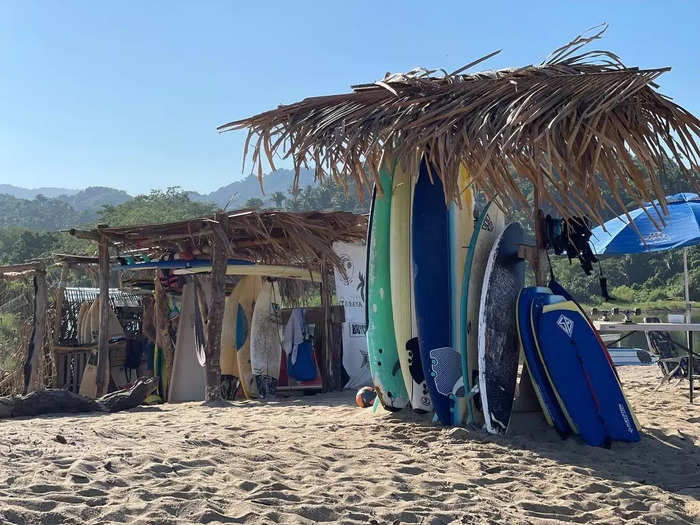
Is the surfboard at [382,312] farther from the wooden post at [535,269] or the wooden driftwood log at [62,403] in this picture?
the wooden driftwood log at [62,403]

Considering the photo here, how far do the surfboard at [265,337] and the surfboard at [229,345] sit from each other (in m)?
0.29

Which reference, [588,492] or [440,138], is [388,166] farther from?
[588,492]

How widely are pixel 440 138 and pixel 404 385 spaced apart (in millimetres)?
1914

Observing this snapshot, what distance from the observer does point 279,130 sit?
225 inches

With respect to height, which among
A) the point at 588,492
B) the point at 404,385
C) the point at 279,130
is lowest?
the point at 588,492

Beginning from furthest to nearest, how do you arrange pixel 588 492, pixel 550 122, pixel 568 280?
pixel 568 280, pixel 550 122, pixel 588 492

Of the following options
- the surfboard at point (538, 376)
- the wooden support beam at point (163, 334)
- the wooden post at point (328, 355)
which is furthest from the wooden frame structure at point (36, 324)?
the surfboard at point (538, 376)

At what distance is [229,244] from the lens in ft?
28.1

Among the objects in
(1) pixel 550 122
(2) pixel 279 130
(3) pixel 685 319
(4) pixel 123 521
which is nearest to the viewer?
(4) pixel 123 521

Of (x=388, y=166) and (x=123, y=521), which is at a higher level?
(x=388, y=166)

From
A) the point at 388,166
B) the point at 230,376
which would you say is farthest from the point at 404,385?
the point at 230,376

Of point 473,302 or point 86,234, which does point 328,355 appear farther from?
point 473,302

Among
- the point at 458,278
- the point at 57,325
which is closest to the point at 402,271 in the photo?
the point at 458,278

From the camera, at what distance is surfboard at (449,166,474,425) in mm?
5492
